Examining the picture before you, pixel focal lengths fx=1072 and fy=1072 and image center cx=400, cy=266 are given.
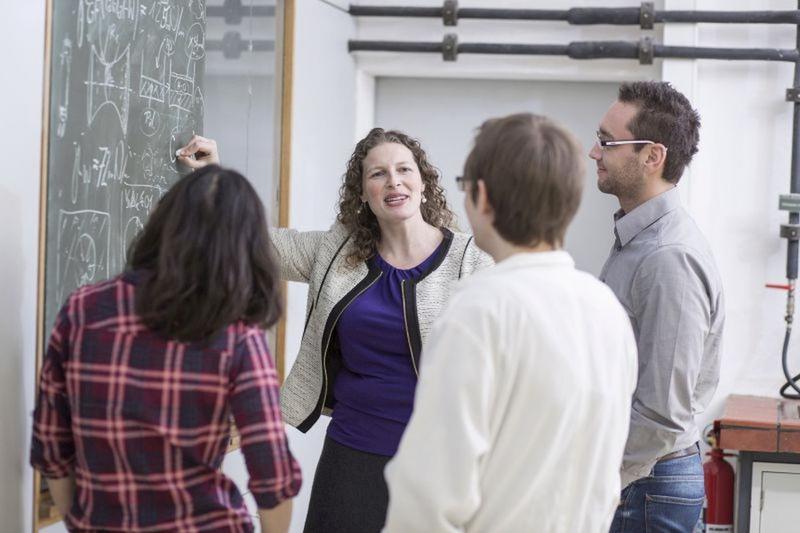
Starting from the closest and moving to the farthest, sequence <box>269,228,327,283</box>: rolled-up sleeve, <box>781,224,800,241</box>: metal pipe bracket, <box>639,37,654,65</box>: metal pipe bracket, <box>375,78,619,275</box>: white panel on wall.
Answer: <box>269,228,327,283</box>: rolled-up sleeve
<box>781,224,800,241</box>: metal pipe bracket
<box>639,37,654,65</box>: metal pipe bracket
<box>375,78,619,275</box>: white panel on wall

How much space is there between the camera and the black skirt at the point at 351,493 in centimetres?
235

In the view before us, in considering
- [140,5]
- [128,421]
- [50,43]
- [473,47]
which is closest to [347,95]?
[473,47]

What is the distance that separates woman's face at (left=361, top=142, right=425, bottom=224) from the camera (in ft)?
8.05

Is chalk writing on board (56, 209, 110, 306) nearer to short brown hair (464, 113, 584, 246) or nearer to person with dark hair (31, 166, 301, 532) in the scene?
person with dark hair (31, 166, 301, 532)

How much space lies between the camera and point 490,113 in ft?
14.6

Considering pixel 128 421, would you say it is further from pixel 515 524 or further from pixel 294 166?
pixel 294 166

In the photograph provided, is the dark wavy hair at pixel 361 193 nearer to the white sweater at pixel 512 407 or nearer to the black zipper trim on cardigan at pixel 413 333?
the black zipper trim on cardigan at pixel 413 333

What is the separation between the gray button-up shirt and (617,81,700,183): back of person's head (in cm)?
12

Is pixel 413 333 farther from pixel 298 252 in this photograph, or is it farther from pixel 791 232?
pixel 791 232

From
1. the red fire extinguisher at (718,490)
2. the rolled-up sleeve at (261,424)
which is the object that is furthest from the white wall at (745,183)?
the rolled-up sleeve at (261,424)

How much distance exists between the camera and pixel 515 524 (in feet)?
4.66

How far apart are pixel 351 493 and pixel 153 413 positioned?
0.95 m

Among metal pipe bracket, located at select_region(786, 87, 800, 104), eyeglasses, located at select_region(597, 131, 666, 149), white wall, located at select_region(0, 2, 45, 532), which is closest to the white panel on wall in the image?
metal pipe bracket, located at select_region(786, 87, 800, 104)

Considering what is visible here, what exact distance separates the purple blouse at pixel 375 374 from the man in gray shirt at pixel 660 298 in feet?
1.54
